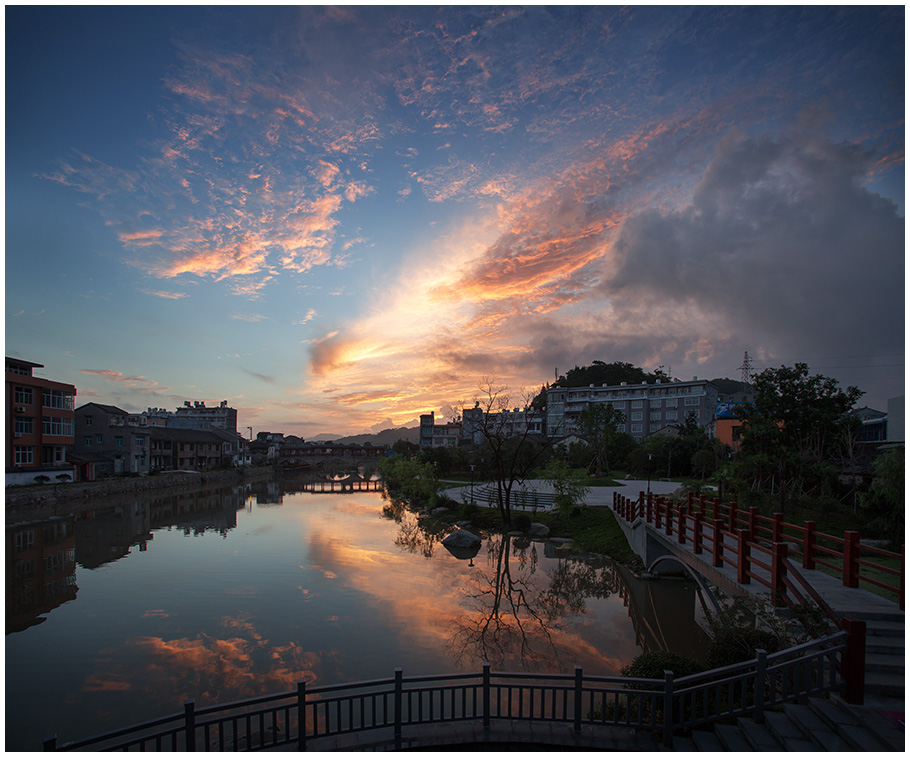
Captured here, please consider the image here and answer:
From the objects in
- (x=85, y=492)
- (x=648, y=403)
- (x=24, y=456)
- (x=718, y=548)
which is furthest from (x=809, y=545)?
(x=648, y=403)

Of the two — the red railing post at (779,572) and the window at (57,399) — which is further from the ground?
the window at (57,399)

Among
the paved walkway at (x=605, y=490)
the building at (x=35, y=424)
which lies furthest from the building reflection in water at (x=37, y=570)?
the paved walkway at (x=605, y=490)

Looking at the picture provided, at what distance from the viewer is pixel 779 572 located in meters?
8.60

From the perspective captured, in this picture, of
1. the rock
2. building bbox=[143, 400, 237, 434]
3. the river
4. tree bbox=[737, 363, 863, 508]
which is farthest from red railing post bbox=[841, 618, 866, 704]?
building bbox=[143, 400, 237, 434]

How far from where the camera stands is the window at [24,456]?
3709cm

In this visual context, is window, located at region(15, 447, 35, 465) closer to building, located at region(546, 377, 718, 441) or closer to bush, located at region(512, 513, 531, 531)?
bush, located at region(512, 513, 531, 531)

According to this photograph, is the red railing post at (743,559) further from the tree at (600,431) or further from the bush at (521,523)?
the tree at (600,431)

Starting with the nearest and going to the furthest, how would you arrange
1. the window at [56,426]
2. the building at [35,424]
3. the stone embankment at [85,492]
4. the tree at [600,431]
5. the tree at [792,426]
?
the tree at [792,426] → the stone embankment at [85,492] → the building at [35,424] → the window at [56,426] → the tree at [600,431]

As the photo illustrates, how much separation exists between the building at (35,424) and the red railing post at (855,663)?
46249 millimetres

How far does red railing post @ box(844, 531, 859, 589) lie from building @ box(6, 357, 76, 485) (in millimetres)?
46449

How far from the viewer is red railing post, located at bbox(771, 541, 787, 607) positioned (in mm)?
8414

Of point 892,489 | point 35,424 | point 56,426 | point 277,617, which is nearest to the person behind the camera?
point 892,489

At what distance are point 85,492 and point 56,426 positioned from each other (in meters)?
7.08

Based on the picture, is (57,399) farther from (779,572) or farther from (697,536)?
(779,572)
